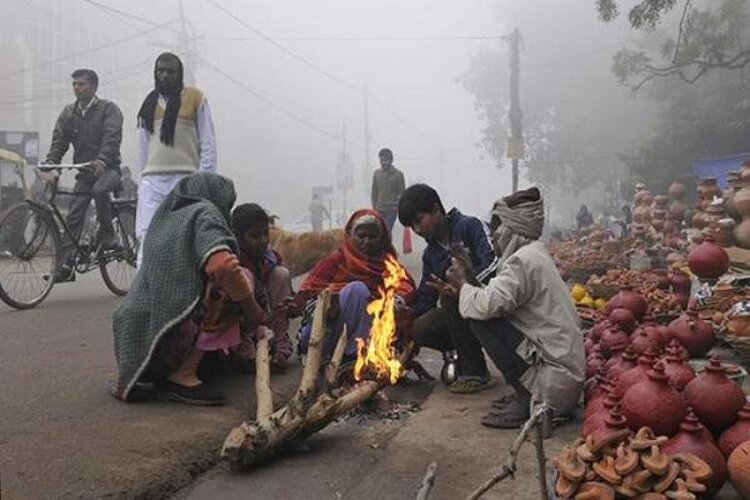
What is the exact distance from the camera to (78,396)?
373 centimetres

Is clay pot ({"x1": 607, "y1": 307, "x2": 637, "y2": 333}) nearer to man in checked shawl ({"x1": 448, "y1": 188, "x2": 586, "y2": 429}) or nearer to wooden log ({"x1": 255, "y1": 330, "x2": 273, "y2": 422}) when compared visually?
man in checked shawl ({"x1": 448, "y1": 188, "x2": 586, "y2": 429})

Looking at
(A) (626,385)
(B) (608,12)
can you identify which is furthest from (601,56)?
(A) (626,385)

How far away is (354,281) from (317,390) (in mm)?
935

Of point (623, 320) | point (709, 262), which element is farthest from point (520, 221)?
point (709, 262)

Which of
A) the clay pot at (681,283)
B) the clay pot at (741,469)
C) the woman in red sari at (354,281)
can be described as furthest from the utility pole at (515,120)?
the clay pot at (741,469)

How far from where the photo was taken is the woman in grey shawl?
11.4 feet

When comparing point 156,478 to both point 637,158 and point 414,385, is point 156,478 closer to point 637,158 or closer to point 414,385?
point 414,385

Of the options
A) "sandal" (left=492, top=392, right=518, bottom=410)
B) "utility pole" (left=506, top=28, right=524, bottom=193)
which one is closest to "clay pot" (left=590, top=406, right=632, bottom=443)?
"sandal" (left=492, top=392, right=518, bottom=410)

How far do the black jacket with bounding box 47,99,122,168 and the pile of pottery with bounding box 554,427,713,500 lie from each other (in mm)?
5642

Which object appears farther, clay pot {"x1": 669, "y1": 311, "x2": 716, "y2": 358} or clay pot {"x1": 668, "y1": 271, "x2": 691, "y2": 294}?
clay pot {"x1": 668, "y1": 271, "x2": 691, "y2": 294}

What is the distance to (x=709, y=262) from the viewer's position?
4.90 metres

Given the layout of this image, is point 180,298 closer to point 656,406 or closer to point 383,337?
point 383,337

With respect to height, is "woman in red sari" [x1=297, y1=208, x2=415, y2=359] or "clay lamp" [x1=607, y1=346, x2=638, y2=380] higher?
"woman in red sari" [x1=297, y1=208, x2=415, y2=359]

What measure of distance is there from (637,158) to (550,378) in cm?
2259
